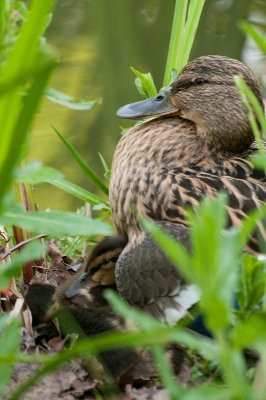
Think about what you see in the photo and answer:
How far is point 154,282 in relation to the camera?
6.42 ft

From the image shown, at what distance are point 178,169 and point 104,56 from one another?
3.61 metres

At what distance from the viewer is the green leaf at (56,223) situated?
1.03 metres

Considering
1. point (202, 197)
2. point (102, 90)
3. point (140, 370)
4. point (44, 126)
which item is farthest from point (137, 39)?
point (140, 370)

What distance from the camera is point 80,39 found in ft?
19.5

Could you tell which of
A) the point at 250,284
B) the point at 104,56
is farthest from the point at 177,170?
the point at 104,56

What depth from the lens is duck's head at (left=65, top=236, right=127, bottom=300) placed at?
6.96 feet

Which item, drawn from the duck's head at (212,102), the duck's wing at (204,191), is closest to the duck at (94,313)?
the duck's wing at (204,191)

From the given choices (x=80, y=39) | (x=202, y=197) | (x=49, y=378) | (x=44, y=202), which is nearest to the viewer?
(x=49, y=378)

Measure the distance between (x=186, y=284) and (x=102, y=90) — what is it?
352 centimetres

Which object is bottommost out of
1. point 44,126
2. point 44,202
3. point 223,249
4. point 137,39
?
point 44,202

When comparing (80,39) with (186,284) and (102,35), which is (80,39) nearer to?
(102,35)

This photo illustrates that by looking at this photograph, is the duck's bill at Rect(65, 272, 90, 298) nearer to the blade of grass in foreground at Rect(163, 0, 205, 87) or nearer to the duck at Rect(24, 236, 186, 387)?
the duck at Rect(24, 236, 186, 387)

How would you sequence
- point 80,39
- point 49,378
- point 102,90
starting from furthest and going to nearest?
point 80,39 → point 102,90 → point 49,378

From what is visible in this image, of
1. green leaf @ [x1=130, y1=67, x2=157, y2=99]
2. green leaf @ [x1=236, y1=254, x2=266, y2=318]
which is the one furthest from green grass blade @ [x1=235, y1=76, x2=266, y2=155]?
green leaf @ [x1=130, y1=67, x2=157, y2=99]
